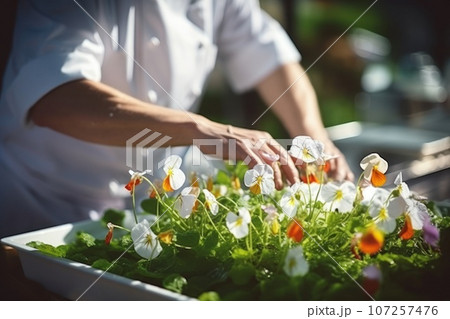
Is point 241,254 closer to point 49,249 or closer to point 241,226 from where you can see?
point 241,226

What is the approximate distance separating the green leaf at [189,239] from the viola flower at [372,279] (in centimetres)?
23

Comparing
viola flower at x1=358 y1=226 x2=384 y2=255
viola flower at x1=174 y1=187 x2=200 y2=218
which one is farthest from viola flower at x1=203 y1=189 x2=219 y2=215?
viola flower at x1=358 y1=226 x2=384 y2=255

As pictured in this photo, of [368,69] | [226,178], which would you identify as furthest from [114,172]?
[368,69]

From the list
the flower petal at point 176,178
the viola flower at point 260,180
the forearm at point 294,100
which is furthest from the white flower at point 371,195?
the forearm at point 294,100

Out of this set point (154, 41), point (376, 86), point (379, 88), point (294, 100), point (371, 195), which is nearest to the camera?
point (371, 195)

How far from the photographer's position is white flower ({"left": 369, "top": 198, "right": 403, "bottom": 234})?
74 cm

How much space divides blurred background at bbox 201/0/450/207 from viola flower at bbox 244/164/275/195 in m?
0.46

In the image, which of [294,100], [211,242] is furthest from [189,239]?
[294,100]

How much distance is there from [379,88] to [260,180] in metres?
2.35

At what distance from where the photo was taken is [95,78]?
44.3 inches

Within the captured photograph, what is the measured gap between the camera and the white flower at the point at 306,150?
815 millimetres

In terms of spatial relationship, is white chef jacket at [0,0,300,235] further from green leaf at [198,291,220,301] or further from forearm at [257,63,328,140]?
green leaf at [198,291,220,301]

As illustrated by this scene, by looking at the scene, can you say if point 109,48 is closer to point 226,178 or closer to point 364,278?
point 226,178

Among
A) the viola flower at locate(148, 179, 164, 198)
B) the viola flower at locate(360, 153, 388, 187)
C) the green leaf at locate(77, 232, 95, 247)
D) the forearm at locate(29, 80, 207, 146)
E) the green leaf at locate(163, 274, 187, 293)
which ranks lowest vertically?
the green leaf at locate(163, 274, 187, 293)
